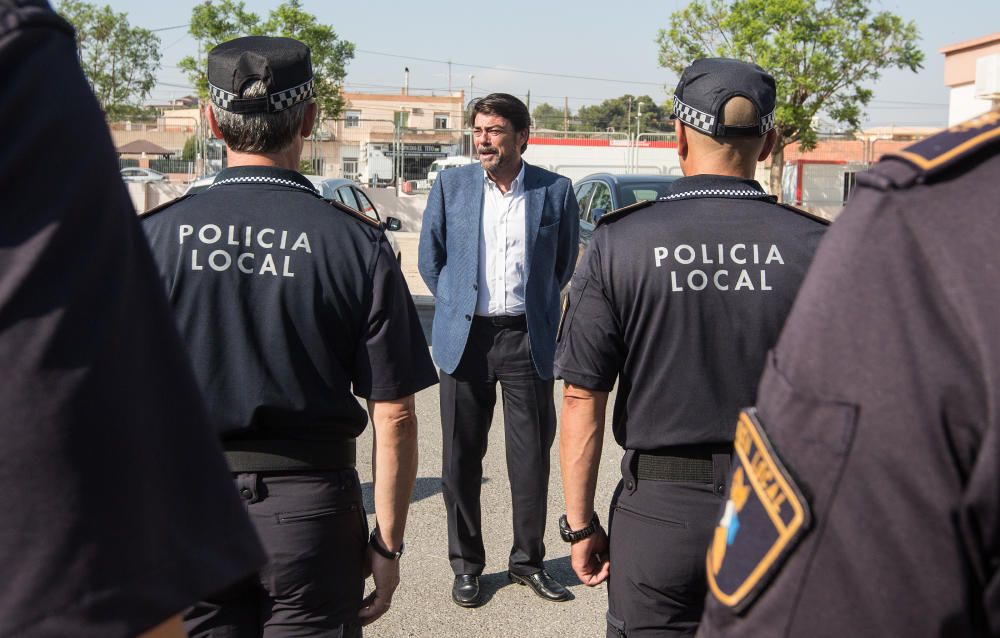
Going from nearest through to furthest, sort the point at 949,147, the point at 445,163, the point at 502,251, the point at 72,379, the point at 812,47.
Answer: the point at 72,379 → the point at 949,147 → the point at 502,251 → the point at 812,47 → the point at 445,163

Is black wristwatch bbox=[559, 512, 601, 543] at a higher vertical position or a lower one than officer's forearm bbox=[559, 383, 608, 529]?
lower

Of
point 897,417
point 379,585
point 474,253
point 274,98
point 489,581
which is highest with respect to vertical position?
point 274,98

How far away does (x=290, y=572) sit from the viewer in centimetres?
239

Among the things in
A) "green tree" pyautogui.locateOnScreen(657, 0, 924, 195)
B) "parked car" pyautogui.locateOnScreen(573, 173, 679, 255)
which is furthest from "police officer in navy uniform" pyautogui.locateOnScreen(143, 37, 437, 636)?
"green tree" pyautogui.locateOnScreen(657, 0, 924, 195)

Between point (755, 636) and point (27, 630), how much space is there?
67 centimetres

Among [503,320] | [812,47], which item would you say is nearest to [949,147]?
[503,320]

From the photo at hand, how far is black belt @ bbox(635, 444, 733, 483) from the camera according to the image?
8.48 ft

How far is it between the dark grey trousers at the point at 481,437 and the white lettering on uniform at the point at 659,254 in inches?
76.7

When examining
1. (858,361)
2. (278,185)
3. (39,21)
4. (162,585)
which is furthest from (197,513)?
(278,185)

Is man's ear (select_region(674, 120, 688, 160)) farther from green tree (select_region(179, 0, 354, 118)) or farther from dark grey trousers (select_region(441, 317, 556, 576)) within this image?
green tree (select_region(179, 0, 354, 118))

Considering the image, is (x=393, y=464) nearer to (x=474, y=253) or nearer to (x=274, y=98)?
(x=274, y=98)

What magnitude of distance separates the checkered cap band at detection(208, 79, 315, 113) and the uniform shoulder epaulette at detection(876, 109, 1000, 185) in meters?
1.90

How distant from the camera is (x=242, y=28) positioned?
25.8 m

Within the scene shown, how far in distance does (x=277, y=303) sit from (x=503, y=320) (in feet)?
7.10
